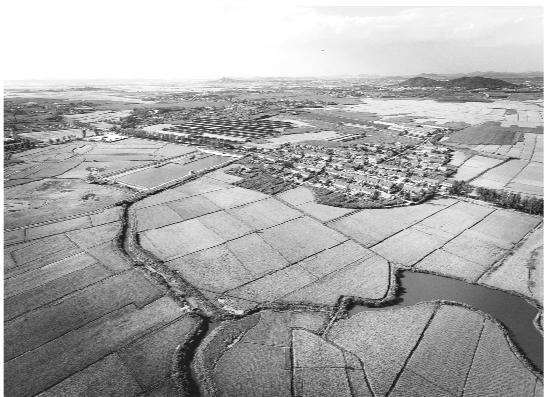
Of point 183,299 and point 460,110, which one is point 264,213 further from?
point 460,110

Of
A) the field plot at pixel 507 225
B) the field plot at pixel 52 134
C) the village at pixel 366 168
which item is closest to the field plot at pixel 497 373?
the field plot at pixel 507 225

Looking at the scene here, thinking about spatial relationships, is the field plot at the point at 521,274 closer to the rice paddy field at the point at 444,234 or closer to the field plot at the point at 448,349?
the rice paddy field at the point at 444,234

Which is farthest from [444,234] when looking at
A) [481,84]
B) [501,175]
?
[481,84]

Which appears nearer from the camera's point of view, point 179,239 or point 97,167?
point 179,239

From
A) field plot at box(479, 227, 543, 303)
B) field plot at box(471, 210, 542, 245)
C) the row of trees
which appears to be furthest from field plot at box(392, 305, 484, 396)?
the row of trees

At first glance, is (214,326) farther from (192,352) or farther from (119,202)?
(119,202)

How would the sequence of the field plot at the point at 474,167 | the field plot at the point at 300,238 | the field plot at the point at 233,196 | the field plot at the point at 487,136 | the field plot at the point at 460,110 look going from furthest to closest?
1. the field plot at the point at 460,110
2. the field plot at the point at 487,136
3. the field plot at the point at 474,167
4. the field plot at the point at 233,196
5. the field plot at the point at 300,238

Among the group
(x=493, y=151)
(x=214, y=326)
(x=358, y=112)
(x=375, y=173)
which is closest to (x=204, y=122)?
(x=358, y=112)

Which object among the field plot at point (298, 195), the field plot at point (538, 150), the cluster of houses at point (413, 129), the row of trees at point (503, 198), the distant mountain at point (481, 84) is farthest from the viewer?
the distant mountain at point (481, 84)
